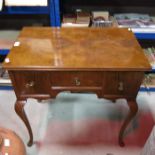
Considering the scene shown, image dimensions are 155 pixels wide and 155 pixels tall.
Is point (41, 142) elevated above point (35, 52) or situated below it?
below

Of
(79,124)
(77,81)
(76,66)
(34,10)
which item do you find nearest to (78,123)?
(79,124)

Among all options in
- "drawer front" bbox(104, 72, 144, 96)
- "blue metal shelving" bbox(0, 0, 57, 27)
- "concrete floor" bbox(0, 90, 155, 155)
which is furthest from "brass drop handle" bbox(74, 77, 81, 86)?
"blue metal shelving" bbox(0, 0, 57, 27)

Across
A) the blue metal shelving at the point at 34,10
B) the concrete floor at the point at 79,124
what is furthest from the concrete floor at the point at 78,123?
the blue metal shelving at the point at 34,10

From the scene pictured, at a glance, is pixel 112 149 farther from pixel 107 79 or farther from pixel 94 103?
pixel 107 79

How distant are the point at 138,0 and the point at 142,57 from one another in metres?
0.82

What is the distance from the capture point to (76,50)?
1.07 meters

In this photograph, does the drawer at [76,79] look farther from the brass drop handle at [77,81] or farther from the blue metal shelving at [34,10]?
the blue metal shelving at [34,10]

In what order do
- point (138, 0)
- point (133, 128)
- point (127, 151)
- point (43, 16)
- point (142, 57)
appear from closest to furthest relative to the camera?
point (142, 57), point (127, 151), point (133, 128), point (138, 0), point (43, 16)

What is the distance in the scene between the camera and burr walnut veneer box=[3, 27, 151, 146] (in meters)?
0.96

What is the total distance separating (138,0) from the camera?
164 cm

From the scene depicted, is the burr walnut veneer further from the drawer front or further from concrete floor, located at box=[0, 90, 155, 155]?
concrete floor, located at box=[0, 90, 155, 155]

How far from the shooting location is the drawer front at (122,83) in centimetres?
99

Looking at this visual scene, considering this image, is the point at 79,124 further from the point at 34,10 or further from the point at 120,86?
the point at 34,10

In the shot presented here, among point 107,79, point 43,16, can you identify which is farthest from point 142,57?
point 43,16
